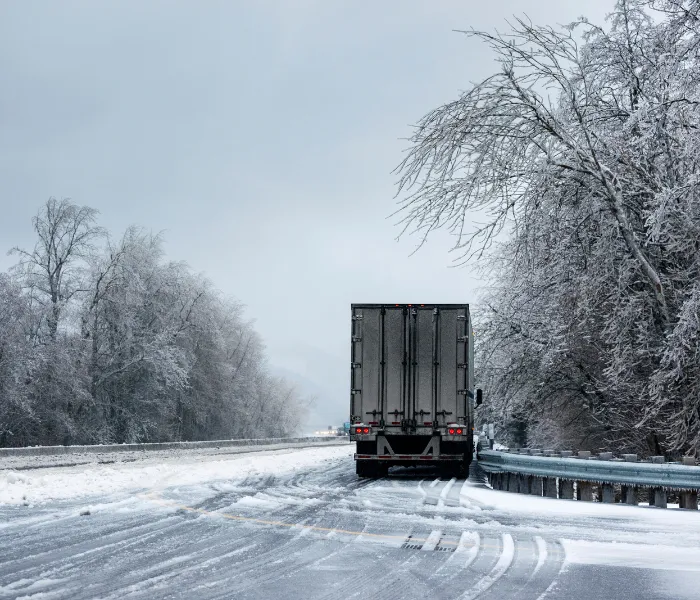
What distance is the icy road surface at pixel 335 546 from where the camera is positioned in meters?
6.56

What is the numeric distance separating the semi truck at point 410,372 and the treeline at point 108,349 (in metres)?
23.3

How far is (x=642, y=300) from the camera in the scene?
16.6m

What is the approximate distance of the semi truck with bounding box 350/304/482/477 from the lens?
19469 millimetres

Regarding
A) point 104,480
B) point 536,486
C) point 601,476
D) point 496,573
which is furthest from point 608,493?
point 104,480

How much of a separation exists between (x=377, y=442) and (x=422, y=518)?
9.00 meters

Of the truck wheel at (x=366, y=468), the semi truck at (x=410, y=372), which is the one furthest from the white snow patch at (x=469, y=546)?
the truck wheel at (x=366, y=468)

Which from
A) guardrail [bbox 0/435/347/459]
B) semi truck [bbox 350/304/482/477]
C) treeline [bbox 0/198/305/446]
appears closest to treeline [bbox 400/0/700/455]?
semi truck [bbox 350/304/482/477]

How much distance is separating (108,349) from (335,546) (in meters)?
41.6

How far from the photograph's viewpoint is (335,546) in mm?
8500

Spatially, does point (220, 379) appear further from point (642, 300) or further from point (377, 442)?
point (642, 300)

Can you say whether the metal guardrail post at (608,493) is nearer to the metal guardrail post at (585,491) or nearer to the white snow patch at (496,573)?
the metal guardrail post at (585,491)

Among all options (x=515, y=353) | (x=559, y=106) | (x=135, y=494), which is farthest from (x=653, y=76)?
(x=135, y=494)

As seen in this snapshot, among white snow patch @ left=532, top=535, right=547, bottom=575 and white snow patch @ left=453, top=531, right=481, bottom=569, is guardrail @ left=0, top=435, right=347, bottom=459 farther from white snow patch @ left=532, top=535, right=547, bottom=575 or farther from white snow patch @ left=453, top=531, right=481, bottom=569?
white snow patch @ left=532, top=535, right=547, bottom=575

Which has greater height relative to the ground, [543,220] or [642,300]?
[543,220]
